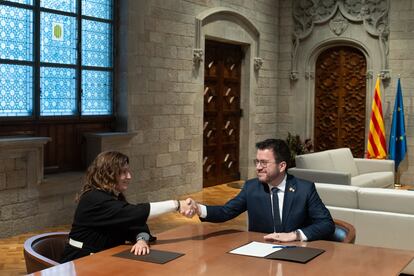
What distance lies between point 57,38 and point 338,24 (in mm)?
5670

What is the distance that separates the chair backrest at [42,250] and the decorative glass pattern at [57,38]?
3.94 meters

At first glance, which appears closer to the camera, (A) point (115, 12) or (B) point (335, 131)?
(A) point (115, 12)

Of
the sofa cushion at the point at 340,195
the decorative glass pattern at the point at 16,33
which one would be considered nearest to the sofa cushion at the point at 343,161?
the sofa cushion at the point at 340,195

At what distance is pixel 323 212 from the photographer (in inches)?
131

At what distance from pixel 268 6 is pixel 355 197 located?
6435 millimetres

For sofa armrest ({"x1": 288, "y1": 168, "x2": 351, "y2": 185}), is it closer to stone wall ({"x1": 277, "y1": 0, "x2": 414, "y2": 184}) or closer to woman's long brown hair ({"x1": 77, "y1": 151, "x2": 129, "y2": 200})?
stone wall ({"x1": 277, "y1": 0, "x2": 414, "y2": 184})

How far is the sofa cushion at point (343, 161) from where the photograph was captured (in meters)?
7.99

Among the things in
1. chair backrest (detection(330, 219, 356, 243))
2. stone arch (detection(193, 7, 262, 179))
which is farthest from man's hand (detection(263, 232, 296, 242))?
stone arch (detection(193, 7, 262, 179))

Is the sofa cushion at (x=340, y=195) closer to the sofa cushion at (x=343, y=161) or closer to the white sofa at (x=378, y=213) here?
the white sofa at (x=378, y=213)

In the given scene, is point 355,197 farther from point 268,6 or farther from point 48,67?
point 268,6

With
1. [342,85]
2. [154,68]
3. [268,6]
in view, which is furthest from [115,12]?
[342,85]

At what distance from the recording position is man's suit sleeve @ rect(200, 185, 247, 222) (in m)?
3.36

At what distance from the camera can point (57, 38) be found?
22.6 feet

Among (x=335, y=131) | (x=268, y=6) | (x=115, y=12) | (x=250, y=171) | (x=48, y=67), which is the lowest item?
(x=250, y=171)
